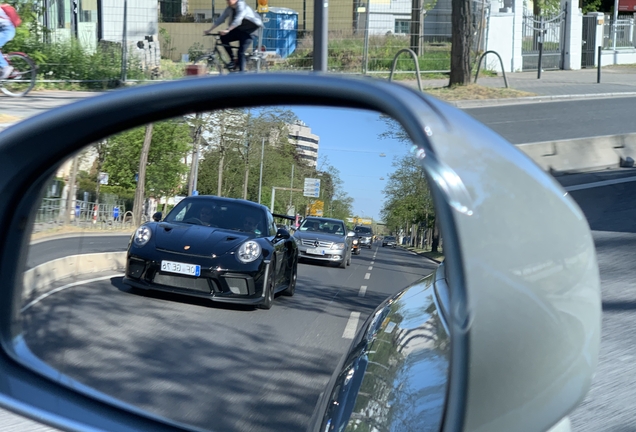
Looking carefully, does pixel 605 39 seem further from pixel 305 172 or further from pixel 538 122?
pixel 305 172

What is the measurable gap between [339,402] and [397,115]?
0.58 meters

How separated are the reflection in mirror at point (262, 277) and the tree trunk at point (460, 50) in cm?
2148

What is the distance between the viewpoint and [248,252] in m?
1.51

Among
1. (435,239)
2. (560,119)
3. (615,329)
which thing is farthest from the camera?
(560,119)

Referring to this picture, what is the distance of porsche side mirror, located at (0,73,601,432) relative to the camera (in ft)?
3.55

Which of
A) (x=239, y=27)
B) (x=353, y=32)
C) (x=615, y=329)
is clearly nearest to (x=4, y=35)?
(x=239, y=27)

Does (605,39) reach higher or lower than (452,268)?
higher

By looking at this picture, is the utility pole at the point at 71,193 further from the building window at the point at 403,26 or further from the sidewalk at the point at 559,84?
the building window at the point at 403,26

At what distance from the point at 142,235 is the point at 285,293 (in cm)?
34

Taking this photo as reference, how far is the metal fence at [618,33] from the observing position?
3791cm

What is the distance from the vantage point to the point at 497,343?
1056mm

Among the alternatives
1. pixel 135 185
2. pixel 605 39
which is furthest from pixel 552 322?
pixel 605 39

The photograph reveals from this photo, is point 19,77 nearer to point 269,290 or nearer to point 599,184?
point 599,184

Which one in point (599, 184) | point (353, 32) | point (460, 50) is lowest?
point (599, 184)
